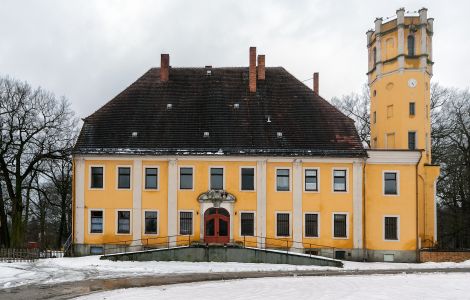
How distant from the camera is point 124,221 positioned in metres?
32.9

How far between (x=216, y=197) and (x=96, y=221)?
733 centimetres

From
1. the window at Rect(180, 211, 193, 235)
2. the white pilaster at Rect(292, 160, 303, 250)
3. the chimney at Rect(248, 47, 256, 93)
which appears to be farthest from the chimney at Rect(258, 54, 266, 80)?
the window at Rect(180, 211, 193, 235)

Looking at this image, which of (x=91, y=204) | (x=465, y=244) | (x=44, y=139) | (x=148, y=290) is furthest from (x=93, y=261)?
(x=465, y=244)

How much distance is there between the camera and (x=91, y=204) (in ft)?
108

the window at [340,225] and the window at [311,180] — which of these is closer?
the window at [340,225]

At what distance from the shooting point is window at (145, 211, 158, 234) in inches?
1291

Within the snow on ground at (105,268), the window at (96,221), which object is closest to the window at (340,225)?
the snow on ground at (105,268)

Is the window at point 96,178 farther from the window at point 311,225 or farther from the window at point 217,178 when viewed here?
the window at point 311,225

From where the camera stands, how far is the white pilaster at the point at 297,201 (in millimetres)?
32688

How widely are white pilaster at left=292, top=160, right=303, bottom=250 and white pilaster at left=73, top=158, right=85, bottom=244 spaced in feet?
41.2

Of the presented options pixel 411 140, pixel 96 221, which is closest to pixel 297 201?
pixel 411 140

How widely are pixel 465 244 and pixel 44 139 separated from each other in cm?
3350

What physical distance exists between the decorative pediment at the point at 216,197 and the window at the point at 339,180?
6.15 meters

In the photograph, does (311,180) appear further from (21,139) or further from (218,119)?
(21,139)
